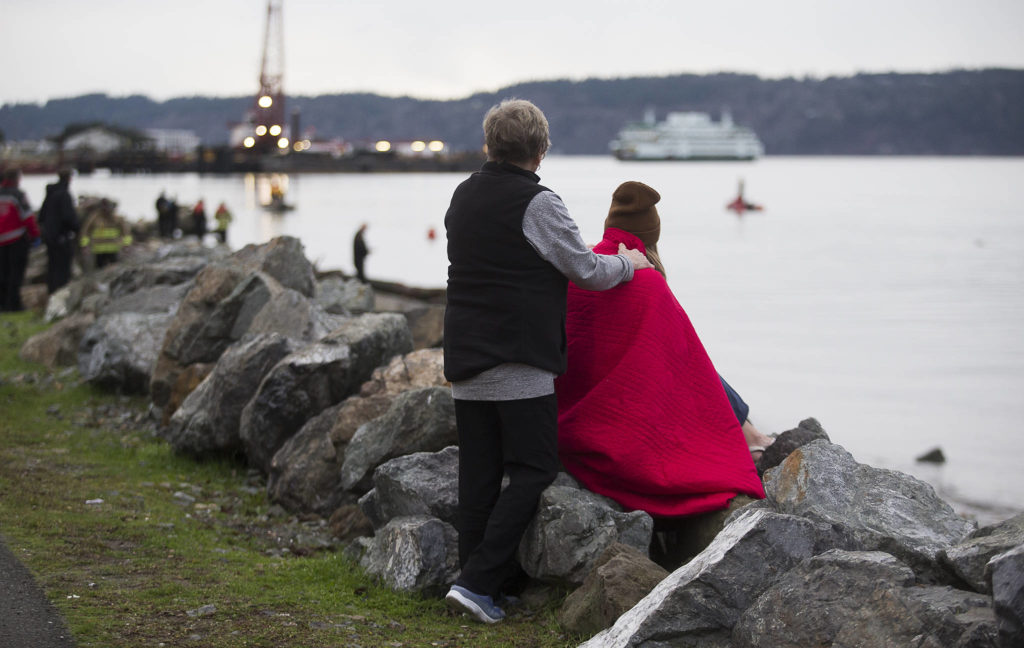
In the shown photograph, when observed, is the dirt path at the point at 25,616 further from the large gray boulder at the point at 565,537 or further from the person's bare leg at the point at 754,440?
the person's bare leg at the point at 754,440

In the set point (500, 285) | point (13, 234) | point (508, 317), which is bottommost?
point (13, 234)

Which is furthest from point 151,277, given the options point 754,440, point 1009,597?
point 1009,597

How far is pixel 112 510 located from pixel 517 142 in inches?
115

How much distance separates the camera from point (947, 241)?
52.2 metres

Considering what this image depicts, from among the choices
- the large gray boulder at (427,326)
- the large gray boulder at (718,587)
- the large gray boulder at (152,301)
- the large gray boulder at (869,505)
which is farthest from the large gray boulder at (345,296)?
the large gray boulder at (718,587)

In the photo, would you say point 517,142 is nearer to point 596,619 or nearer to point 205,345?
point 596,619

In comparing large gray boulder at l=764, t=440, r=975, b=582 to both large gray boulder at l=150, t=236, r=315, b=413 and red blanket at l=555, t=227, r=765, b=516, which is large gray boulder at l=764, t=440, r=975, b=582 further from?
large gray boulder at l=150, t=236, r=315, b=413

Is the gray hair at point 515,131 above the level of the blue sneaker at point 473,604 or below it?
above

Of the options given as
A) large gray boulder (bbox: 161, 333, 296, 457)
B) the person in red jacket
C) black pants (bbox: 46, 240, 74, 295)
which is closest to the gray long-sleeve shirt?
large gray boulder (bbox: 161, 333, 296, 457)

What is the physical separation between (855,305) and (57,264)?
20.4 m

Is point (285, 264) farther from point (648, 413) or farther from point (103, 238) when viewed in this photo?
point (103, 238)

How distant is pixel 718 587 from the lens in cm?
344

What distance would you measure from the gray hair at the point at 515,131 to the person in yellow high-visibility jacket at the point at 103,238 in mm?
14810

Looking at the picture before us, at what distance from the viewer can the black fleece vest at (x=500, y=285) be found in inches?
154
